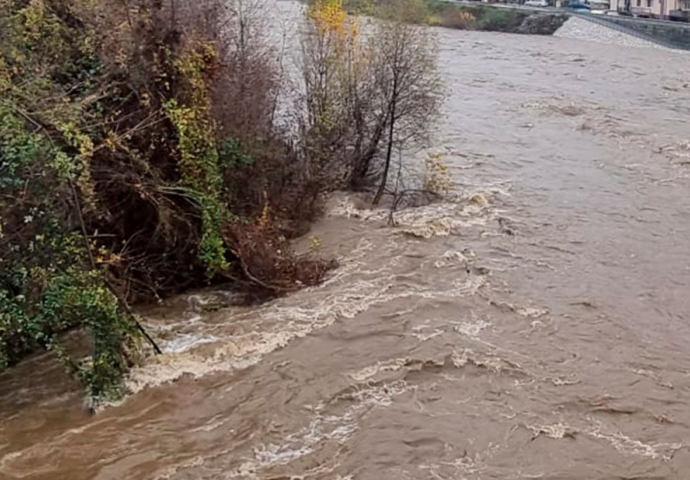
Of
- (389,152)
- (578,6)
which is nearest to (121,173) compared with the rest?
(389,152)

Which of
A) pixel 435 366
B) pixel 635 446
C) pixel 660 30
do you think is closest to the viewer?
pixel 635 446

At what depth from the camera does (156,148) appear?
1478cm

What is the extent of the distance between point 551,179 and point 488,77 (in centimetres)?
1705

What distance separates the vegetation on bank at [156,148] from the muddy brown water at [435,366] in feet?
2.93

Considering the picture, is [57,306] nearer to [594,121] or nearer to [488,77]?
[594,121]

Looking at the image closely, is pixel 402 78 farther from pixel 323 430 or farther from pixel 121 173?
pixel 323 430

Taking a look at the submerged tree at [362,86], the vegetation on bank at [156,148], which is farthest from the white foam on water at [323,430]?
the submerged tree at [362,86]

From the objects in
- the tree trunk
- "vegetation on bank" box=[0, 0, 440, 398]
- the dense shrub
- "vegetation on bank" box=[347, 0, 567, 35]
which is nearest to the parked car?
"vegetation on bank" box=[347, 0, 567, 35]

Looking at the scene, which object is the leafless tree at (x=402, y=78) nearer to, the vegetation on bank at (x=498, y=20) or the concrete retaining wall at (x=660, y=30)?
the concrete retaining wall at (x=660, y=30)

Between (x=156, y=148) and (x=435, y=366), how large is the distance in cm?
639

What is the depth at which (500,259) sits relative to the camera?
17.6m

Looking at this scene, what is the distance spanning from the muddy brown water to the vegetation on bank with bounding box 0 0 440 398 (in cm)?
89

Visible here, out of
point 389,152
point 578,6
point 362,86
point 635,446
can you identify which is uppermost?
point 578,6

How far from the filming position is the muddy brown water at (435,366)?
10.7 metres
